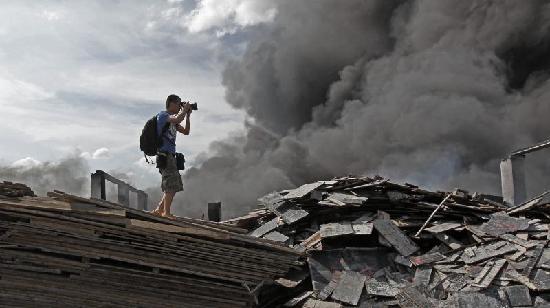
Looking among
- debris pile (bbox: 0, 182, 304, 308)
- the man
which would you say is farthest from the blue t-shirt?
debris pile (bbox: 0, 182, 304, 308)

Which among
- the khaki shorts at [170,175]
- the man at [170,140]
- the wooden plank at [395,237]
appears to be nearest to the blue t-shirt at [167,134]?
the man at [170,140]

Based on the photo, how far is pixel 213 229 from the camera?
28.7ft

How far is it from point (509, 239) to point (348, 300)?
4226 mm

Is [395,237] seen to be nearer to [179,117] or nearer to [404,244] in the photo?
[404,244]

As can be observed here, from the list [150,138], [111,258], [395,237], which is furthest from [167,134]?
[395,237]

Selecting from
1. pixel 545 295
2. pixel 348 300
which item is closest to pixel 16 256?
pixel 348 300

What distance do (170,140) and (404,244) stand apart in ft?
19.7

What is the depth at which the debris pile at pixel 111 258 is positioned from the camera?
7793 mm

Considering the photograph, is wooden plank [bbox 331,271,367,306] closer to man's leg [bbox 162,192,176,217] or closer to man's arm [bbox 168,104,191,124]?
man's leg [bbox 162,192,176,217]

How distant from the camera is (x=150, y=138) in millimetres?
8383

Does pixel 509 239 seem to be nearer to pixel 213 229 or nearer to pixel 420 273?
pixel 420 273

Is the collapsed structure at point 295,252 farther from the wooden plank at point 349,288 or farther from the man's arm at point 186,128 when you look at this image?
the man's arm at point 186,128

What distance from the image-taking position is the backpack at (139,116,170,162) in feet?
27.5

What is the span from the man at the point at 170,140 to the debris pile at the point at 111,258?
61 cm
